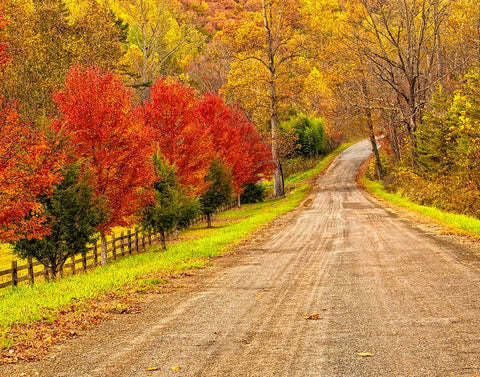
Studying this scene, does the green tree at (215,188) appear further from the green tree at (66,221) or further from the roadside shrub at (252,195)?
the roadside shrub at (252,195)

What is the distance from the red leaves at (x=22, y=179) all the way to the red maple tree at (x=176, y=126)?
39.9ft

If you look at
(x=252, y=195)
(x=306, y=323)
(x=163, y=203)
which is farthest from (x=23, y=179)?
(x=252, y=195)

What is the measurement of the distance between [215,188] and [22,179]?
66.0 feet

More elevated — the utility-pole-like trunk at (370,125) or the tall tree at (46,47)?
the tall tree at (46,47)

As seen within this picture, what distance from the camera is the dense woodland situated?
18444 mm

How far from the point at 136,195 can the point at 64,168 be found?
4.24 metres

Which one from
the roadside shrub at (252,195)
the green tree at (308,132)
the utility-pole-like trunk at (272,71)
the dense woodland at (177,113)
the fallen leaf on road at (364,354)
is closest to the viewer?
the fallen leaf on road at (364,354)

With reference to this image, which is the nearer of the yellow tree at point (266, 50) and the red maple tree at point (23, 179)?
the red maple tree at point (23, 179)

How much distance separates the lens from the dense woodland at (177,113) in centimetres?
1844

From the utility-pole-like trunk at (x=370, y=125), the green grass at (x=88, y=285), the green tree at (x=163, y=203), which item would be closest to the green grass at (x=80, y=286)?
the green grass at (x=88, y=285)

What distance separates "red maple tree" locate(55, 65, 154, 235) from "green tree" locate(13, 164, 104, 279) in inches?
75.1

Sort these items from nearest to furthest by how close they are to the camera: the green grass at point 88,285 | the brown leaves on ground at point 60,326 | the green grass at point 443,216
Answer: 1. the brown leaves on ground at point 60,326
2. the green grass at point 88,285
3. the green grass at point 443,216

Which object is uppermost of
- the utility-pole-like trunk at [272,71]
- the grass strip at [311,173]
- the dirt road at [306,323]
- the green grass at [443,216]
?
the utility-pole-like trunk at [272,71]

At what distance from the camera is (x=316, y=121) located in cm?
8394
